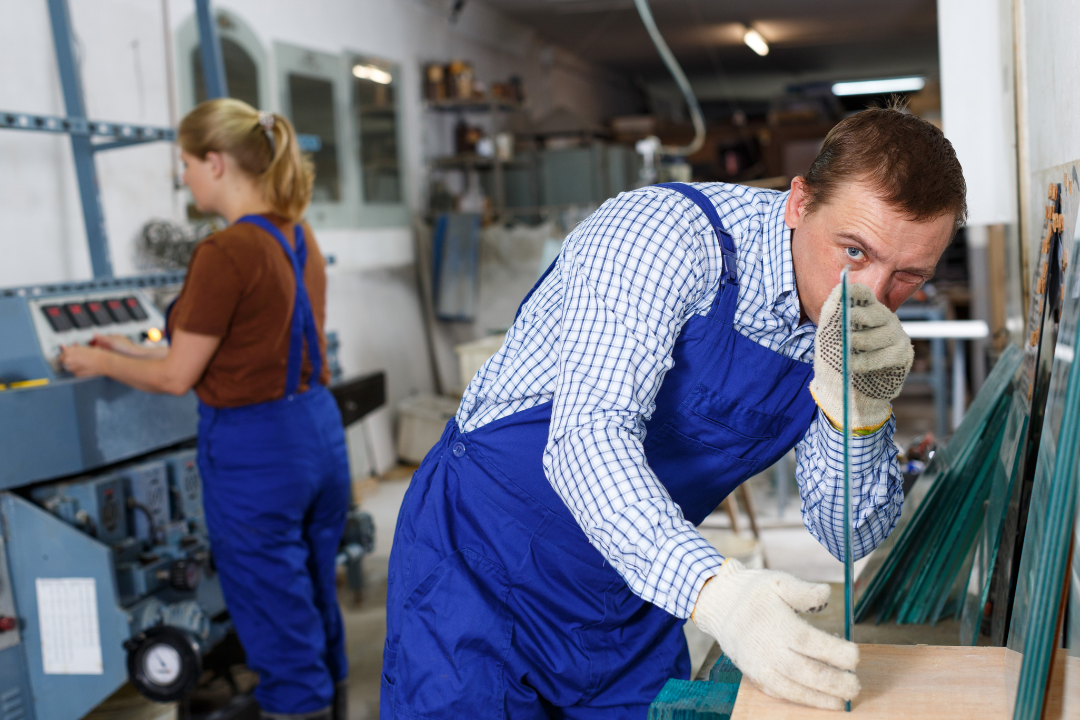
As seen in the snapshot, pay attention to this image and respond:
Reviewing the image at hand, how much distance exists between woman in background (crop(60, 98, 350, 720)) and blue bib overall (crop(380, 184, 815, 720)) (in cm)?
109

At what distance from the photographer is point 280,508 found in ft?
7.38

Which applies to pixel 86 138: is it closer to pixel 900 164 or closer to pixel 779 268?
pixel 779 268

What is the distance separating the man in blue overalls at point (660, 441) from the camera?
0.92 metres

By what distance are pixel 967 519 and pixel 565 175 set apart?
202 inches

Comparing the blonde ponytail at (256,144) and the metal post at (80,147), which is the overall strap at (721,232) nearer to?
the blonde ponytail at (256,144)

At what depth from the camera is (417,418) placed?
216 inches

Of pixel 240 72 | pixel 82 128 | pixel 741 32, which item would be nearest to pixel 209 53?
pixel 82 128

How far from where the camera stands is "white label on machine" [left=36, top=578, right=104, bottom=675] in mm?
2170

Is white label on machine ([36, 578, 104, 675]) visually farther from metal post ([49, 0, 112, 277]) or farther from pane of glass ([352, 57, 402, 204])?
pane of glass ([352, 57, 402, 204])

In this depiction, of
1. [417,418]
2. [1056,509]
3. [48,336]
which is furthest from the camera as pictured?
[417,418]

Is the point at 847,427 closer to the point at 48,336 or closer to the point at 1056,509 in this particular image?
the point at 1056,509

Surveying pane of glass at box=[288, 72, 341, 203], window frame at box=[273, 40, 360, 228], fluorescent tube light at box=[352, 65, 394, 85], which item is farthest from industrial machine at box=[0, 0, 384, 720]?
fluorescent tube light at box=[352, 65, 394, 85]

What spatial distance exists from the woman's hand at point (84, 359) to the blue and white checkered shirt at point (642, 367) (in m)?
1.30

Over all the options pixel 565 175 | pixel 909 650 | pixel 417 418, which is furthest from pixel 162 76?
pixel 909 650
